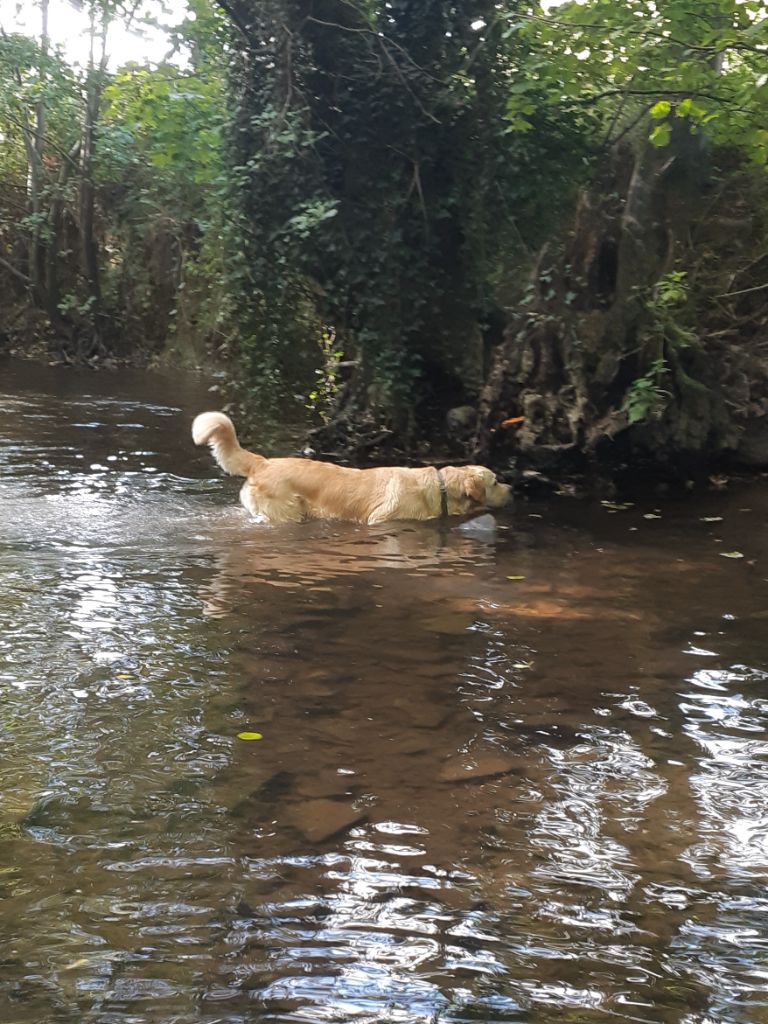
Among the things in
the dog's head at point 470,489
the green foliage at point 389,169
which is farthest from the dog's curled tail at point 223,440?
the green foliage at point 389,169

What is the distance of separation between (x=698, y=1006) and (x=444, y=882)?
911 mm

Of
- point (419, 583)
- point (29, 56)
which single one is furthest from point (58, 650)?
point (29, 56)

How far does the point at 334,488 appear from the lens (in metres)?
9.19

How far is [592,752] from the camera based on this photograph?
13.9 ft

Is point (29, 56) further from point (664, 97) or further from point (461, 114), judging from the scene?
point (664, 97)

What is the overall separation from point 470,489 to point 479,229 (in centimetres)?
390

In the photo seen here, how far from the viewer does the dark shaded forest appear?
1038 centimetres

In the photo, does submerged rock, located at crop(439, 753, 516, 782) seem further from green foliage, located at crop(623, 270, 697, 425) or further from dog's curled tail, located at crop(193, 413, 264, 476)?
green foliage, located at crop(623, 270, 697, 425)

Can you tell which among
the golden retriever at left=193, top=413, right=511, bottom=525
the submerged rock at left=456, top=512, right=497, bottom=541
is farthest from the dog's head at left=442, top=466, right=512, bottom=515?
the submerged rock at left=456, top=512, right=497, bottom=541

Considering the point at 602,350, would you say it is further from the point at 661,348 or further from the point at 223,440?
the point at 223,440

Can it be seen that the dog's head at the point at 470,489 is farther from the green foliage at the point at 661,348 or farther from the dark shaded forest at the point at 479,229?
the green foliage at the point at 661,348

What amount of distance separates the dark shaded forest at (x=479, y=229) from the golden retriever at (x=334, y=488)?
157 cm

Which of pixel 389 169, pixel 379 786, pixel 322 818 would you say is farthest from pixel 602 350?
pixel 322 818

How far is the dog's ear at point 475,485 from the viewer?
30.7ft
